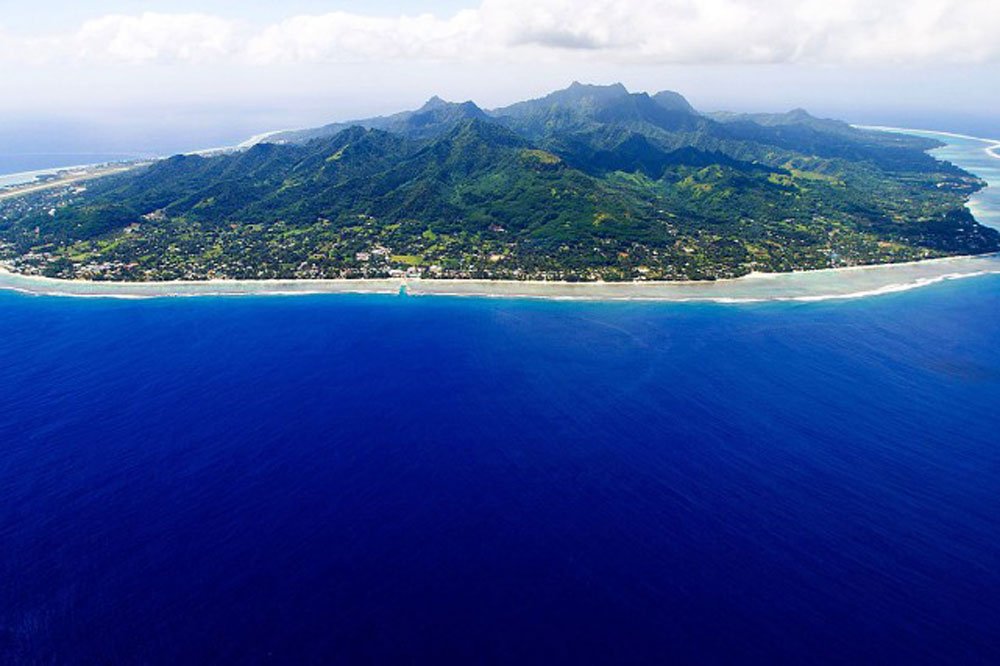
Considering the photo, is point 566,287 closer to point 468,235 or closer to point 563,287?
point 563,287

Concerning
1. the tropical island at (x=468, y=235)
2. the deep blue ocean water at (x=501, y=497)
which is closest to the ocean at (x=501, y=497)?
the deep blue ocean water at (x=501, y=497)

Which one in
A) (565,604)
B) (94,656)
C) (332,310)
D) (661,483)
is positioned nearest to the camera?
(94,656)

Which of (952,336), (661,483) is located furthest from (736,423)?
(952,336)

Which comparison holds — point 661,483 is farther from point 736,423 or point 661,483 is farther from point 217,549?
point 217,549

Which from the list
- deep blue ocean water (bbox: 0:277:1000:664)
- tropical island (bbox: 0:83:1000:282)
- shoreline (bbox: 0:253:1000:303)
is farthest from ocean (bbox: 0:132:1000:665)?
tropical island (bbox: 0:83:1000:282)

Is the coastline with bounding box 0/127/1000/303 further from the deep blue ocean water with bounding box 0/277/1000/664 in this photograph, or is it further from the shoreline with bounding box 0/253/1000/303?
the deep blue ocean water with bounding box 0/277/1000/664
